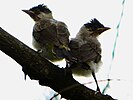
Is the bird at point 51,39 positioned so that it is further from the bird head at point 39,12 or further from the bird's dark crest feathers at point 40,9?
the bird's dark crest feathers at point 40,9

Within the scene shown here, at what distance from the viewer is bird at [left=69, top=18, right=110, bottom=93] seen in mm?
3672

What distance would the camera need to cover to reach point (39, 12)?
513cm

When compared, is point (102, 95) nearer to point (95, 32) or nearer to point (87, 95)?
point (87, 95)

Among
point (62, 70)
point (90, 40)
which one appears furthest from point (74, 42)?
point (62, 70)

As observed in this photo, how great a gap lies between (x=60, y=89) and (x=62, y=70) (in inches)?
8.0

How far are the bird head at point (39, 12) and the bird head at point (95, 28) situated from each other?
2.05 feet

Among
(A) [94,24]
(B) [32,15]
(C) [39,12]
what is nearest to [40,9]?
(C) [39,12]

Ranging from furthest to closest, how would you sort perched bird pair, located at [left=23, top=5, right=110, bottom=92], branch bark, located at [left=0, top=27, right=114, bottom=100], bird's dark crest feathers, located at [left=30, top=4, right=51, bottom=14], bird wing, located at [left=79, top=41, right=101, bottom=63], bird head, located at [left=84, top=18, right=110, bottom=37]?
bird's dark crest feathers, located at [left=30, top=4, right=51, bottom=14] → bird head, located at [left=84, top=18, right=110, bottom=37] → bird wing, located at [left=79, top=41, right=101, bottom=63] → perched bird pair, located at [left=23, top=5, right=110, bottom=92] → branch bark, located at [left=0, top=27, right=114, bottom=100]

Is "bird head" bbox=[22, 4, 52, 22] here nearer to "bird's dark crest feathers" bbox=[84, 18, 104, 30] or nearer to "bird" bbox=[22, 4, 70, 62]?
"bird" bbox=[22, 4, 70, 62]

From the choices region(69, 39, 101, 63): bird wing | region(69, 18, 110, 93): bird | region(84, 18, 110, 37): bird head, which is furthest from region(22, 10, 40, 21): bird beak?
region(69, 39, 101, 63): bird wing

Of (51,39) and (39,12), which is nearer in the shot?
(51,39)

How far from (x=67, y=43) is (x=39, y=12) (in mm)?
1404

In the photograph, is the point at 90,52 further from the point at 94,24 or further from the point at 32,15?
the point at 32,15

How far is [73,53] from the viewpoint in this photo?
3.66 m
